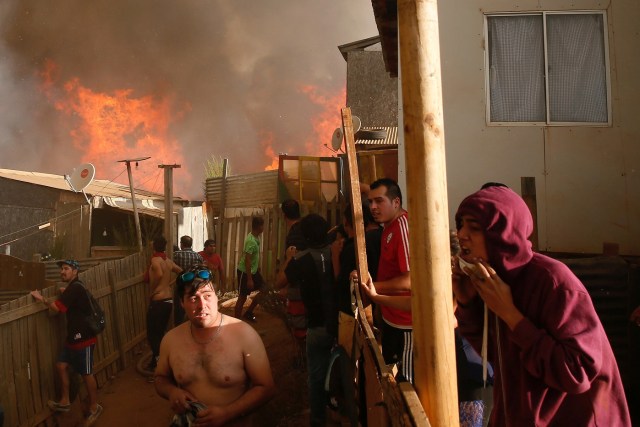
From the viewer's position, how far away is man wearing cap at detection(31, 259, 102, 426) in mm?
6359

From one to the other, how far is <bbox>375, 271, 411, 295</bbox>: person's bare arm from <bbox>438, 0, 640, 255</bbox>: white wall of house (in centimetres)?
320

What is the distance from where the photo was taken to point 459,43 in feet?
21.0

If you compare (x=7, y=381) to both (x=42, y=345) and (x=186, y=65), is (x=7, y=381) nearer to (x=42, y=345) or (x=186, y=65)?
(x=42, y=345)

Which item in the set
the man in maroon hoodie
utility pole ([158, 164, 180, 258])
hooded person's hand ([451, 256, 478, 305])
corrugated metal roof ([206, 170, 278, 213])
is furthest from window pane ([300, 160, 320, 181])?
the man in maroon hoodie

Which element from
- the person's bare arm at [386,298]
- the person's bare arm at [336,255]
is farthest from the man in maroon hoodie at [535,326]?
the person's bare arm at [336,255]

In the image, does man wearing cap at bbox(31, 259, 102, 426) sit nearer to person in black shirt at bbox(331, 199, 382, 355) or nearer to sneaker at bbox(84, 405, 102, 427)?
sneaker at bbox(84, 405, 102, 427)

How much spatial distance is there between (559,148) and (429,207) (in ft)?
17.5

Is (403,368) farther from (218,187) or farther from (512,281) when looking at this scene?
(218,187)

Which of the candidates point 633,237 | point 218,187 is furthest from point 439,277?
point 218,187

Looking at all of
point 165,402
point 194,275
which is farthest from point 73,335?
point 194,275

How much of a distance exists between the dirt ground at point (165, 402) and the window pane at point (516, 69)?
4.17m

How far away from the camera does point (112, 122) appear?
118ft

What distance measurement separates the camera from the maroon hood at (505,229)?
1.67 metres

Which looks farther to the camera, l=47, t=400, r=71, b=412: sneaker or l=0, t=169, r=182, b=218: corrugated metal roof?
l=0, t=169, r=182, b=218: corrugated metal roof
